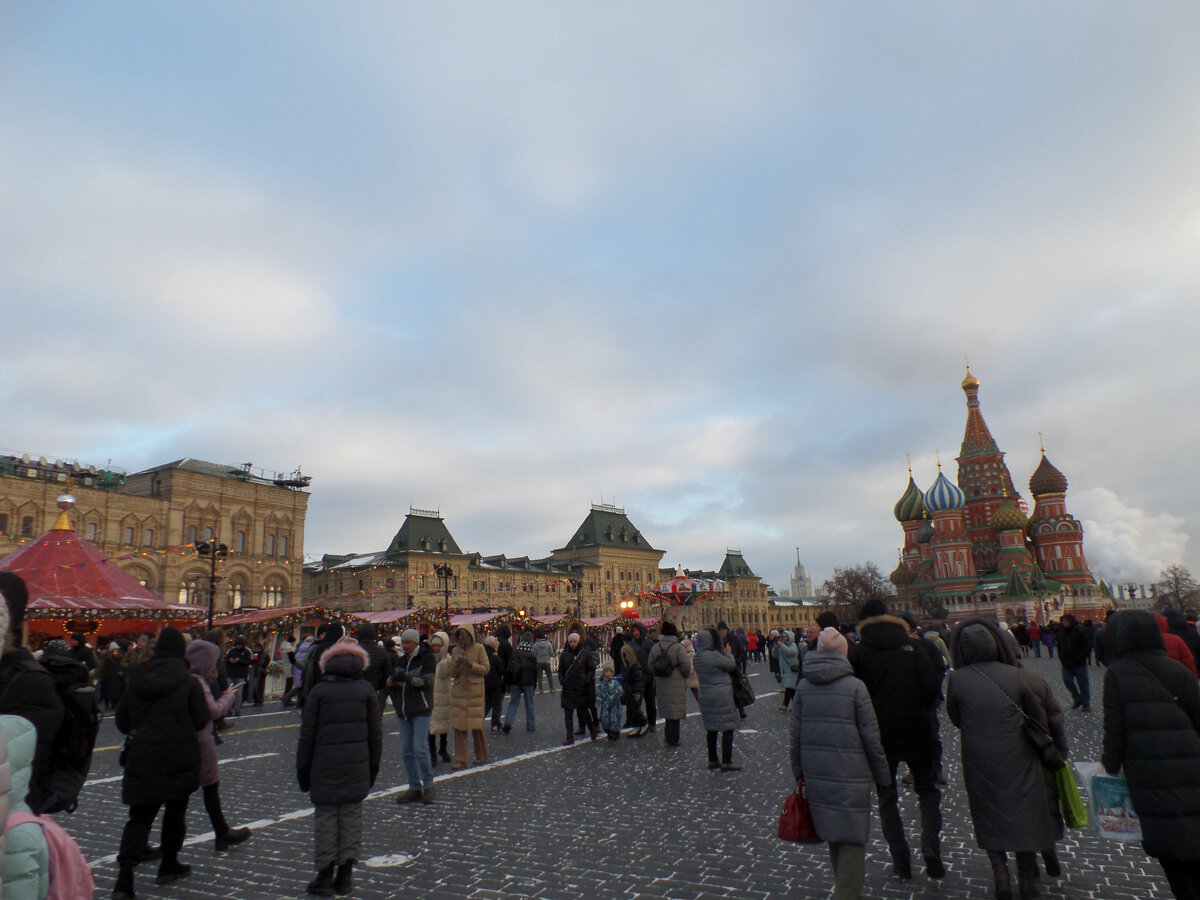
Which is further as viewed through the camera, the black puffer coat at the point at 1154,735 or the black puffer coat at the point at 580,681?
the black puffer coat at the point at 580,681

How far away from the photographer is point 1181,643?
8.46m

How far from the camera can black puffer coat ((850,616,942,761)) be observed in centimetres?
578

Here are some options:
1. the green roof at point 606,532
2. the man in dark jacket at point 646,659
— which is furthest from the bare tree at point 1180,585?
the man in dark jacket at point 646,659

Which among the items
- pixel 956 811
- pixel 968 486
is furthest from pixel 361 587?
pixel 956 811

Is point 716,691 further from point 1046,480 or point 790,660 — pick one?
point 1046,480

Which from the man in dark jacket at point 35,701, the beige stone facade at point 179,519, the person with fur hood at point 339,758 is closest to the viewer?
the man in dark jacket at point 35,701

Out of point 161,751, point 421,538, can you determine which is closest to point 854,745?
point 161,751

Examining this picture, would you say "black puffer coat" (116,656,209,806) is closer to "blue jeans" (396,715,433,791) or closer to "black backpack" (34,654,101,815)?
"black backpack" (34,654,101,815)

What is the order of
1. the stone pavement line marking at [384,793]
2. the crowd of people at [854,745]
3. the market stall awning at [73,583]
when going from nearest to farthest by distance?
the crowd of people at [854,745]
the stone pavement line marking at [384,793]
the market stall awning at [73,583]

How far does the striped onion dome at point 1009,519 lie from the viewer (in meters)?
69.7

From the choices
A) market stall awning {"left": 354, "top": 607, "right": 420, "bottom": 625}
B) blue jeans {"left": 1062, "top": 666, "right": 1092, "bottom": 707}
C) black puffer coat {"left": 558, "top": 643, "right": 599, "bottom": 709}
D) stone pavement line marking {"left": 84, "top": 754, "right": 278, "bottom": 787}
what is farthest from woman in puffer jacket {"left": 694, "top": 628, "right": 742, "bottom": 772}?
market stall awning {"left": 354, "top": 607, "right": 420, "bottom": 625}

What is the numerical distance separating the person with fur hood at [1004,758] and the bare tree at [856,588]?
7988 centimetres

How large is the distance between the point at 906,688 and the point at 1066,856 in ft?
5.96

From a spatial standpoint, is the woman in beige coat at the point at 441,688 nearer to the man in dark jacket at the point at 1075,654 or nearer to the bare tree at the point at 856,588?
the man in dark jacket at the point at 1075,654
